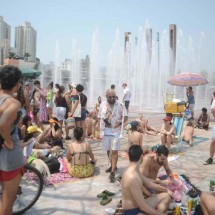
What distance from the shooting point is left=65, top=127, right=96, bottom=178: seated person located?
5.67 meters

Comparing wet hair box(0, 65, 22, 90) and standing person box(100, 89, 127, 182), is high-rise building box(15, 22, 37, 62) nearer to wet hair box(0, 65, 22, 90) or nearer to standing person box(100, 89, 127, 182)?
standing person box(100, 89, 127, 182)

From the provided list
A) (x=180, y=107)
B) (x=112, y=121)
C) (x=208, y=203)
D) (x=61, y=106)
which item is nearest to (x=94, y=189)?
(x=112, y=121)

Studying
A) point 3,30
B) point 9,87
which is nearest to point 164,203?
point 9,87

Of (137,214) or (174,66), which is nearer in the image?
(137,214)

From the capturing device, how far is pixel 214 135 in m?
6.73

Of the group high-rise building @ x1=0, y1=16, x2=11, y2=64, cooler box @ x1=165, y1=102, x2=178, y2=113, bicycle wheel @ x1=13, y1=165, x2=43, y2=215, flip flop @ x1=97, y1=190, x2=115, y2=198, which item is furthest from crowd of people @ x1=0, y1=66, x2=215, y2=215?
high-rise building @ x1=0, y1=16, x2=11, y2=64

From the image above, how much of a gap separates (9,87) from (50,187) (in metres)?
2.64

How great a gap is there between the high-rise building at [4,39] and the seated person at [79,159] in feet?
289

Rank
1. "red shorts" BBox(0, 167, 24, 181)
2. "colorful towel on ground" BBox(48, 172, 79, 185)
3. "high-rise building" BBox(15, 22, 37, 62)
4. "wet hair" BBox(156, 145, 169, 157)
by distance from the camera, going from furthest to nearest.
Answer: "high-rise building" BBox(15, 22, 37, 62) < "colorful towel on ground" BBox(48, 172, 79, 185) < "wet hair" BBox(156, 145, 169, 157) < "red shorts" BBox(0, 167, 24, 181)

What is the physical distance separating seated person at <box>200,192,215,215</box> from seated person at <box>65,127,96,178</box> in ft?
8.25

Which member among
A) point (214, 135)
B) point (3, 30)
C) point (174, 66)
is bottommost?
point (214, 135)

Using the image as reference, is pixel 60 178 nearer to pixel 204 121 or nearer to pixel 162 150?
pixel 162 150

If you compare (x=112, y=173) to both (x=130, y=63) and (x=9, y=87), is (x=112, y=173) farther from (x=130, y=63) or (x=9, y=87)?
(x=130, y=63)

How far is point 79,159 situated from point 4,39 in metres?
105
